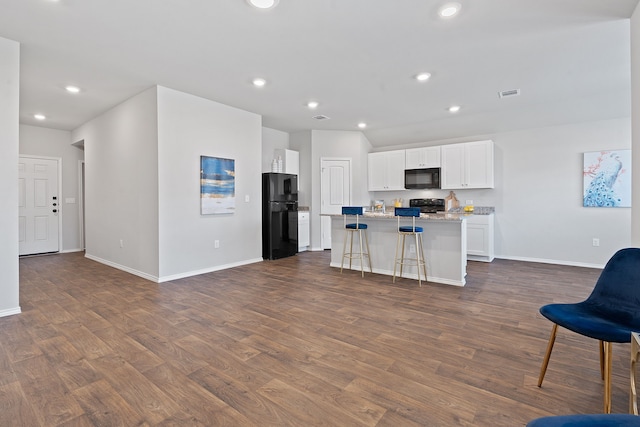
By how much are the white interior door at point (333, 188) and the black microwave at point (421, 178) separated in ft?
4.29

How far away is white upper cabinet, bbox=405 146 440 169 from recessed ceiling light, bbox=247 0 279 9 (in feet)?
16.0

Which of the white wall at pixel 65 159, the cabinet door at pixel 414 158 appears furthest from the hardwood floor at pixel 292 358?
the white wall at pixel 65 159

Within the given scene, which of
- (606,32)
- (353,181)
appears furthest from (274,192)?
(606,32)

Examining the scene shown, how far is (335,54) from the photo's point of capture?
11.0 feet

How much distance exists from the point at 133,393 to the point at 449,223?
150 inches

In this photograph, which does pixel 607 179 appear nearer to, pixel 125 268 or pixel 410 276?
pixel 410 276

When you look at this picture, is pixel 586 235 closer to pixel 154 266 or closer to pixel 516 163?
pixel 516 163

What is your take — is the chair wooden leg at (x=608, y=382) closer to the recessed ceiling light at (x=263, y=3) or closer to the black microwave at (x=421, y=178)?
the recessed ceiling light at (x=263, y=3)

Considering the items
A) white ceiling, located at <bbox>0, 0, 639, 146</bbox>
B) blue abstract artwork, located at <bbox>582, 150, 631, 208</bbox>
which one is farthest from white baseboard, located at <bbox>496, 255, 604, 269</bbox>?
white ceiling, located at <bbox>0, 0, 639, 146</bbox>

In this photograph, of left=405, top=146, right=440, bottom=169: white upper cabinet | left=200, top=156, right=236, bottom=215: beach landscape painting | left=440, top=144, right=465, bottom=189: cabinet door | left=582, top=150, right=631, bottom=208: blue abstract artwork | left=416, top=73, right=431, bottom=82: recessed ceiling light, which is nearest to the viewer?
left=416, top=73, right=431, bottom=82: recessed ceiling light

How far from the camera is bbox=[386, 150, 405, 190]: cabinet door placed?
22.6ft

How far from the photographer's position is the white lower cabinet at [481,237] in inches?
226

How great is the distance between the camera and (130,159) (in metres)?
4.79

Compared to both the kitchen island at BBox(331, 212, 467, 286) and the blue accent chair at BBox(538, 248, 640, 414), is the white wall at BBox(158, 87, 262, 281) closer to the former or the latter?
the kitchen island at BBox(331, 212, 467, 286)
